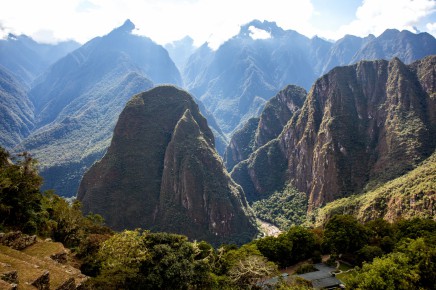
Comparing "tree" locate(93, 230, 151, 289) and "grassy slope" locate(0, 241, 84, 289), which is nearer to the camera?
"grassy slope" locate(0, 241, 84, 289)

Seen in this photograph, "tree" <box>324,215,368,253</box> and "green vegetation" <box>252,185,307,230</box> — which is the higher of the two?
"green vegetation" <box>252,185,307,230</box>

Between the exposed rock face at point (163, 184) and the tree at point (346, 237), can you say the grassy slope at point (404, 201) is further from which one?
the exposed rock face at point (163, 184)

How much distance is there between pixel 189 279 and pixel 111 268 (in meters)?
9.18

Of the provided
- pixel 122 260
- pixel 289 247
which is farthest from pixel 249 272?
pixel 289 247

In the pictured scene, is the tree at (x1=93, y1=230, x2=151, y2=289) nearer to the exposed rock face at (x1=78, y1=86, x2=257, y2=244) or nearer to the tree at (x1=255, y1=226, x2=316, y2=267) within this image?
the tree at (x1=255, y1=226, x2=316, y2=267)

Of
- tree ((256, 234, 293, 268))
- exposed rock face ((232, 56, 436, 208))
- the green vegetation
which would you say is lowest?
tree ((256, 234, 293, 268))

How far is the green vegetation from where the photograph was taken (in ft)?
459

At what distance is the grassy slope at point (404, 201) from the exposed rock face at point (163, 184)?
4181 cm

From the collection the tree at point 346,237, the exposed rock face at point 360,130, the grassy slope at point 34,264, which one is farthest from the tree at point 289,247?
the exposed rock face at point 360,130

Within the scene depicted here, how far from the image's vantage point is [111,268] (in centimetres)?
3338

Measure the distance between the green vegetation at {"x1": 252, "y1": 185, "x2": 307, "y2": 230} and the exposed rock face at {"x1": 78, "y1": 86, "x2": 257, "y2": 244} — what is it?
1558cm

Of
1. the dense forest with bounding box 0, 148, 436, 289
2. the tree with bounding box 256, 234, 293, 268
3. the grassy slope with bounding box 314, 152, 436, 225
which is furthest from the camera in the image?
the grassy slope with bounding box 314, 152, 436, 225

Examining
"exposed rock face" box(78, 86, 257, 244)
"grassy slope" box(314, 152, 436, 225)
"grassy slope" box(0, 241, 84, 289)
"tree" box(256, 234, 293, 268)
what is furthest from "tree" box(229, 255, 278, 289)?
"exposed rock face" box(78, 86, 257, 244)

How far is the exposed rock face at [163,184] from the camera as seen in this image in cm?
11769
